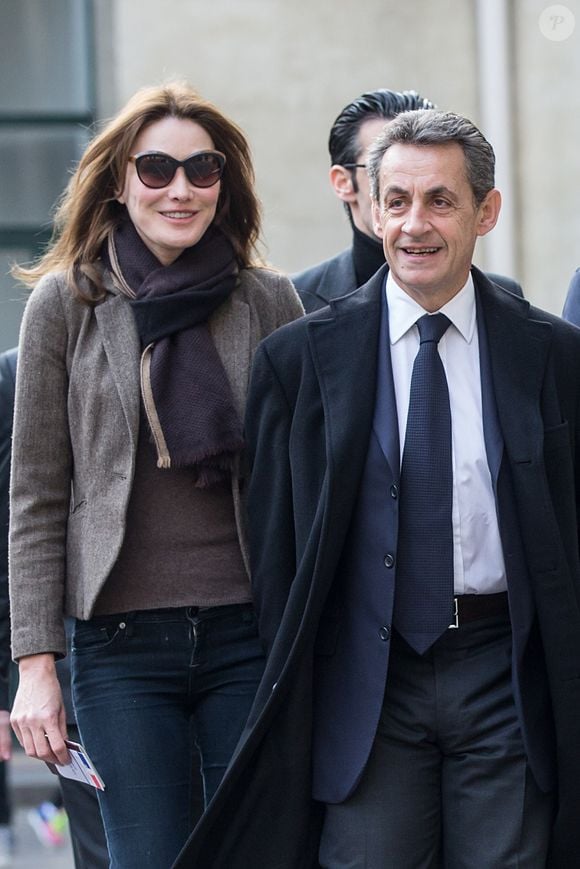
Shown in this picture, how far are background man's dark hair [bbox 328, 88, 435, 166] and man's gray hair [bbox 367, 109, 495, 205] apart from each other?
1.20 metres

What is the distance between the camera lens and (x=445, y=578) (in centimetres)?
326

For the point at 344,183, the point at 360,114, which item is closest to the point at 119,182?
the point at 344,183

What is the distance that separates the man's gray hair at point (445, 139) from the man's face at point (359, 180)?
1095mm

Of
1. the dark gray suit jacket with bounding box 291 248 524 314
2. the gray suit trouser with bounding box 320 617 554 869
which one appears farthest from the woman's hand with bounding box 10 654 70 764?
the dark gray suit jacket with bounding box 291 248 524 314

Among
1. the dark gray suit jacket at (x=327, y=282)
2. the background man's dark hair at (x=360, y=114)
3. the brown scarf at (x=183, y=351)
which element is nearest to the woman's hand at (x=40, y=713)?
the brown scarf at (x=183, y=351)

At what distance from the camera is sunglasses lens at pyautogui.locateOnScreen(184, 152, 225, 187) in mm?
3672

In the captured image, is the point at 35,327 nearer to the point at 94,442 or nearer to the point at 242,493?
the point at 94,442

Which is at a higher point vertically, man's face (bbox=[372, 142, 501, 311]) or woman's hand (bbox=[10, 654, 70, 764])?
man's face (bbox=[372, 142, 501, 311])

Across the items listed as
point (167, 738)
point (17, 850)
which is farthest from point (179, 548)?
point (17, 850)

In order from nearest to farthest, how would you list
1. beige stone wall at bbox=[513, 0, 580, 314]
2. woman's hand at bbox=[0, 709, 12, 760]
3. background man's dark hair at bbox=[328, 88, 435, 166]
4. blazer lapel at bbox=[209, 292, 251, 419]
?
blazer lapel at bbox=[209, 292, 251, 419] < woman's hand at bbox=[0, 709, 12, 760] < background man's dark hair at bbox=[328, 88, 435, 166] < beige stone wall at bbox=[513, 0, 580, 314]

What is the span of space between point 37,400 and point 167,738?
787 millimetres

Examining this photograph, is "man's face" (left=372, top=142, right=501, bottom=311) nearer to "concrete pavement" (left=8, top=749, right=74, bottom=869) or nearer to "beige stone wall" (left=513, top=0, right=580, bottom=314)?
"concrete pavement" (left=8, top=749, right=74, bottom=869)

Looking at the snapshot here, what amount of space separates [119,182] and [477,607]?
128 cm

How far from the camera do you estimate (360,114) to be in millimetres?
4695
